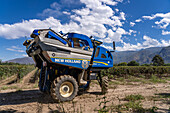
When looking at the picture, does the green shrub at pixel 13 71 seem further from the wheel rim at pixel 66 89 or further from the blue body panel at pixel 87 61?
the blue body panel at pixel 87 61

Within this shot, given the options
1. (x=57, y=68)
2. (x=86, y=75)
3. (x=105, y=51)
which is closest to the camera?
(x=57, y=68)

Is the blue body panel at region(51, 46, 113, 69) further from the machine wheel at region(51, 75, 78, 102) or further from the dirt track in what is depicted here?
the dirt track

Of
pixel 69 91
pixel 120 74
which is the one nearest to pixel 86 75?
pixel 69 91

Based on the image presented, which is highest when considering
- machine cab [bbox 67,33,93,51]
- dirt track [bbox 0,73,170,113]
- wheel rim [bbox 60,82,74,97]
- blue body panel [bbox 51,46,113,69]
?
machine cab [bbox 67,33,93,51]

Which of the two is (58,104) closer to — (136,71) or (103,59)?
(103,59)

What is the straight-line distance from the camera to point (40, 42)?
4.55 m

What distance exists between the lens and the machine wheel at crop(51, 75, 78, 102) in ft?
15.6

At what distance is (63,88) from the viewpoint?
16.7ft

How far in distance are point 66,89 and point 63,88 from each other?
0.17 m

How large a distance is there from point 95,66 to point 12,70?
771 inches

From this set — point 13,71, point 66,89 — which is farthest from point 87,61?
point 13,71

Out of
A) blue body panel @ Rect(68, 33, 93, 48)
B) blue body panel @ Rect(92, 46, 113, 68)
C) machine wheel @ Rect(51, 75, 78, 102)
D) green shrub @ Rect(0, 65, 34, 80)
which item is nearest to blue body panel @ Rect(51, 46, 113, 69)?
blue body panel @ Rect(92, 46, 113, 68)

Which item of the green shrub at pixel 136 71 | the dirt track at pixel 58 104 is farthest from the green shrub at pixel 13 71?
the green shrub at pixel 136 71

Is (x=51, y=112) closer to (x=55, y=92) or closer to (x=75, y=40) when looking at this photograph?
(x=55, y=92)
